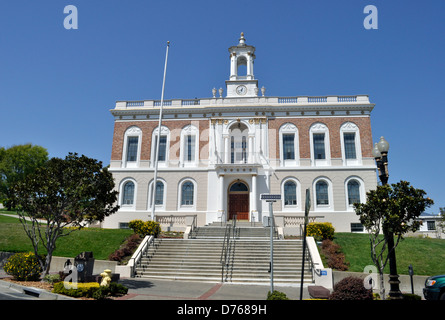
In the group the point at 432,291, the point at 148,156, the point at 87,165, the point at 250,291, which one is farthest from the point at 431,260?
the point at 148,156

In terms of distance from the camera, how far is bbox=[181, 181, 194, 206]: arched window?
28188mm

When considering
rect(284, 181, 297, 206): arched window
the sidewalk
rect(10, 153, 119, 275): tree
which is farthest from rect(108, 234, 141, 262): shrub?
rect(284, 181, 297, 206): arched window

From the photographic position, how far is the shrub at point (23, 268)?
40.0 ft

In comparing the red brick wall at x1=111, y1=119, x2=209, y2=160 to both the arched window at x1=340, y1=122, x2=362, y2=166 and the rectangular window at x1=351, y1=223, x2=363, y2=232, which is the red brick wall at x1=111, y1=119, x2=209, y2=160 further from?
the rectangular window at x1=351, y1=223, x2=363, y2=232

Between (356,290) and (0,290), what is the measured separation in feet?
38.1

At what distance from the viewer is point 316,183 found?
27.6 meters

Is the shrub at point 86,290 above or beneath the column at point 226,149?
beneath

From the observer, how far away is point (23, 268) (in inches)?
481

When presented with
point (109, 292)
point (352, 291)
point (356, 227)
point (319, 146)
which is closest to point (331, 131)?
point (319, 146)

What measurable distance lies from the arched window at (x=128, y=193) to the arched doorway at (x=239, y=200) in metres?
9.26

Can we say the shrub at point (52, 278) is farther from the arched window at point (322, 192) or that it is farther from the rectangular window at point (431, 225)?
the rectangular window at point (431, 225)

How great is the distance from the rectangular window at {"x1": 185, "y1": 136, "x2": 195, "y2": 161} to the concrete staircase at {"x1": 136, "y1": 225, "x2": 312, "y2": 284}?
10486mm

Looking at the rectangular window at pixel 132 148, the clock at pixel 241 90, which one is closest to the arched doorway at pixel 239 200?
the clock at pixel 241 90

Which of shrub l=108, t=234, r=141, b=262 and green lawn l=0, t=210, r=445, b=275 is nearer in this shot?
green lawn l=0, t=210, r=445, b=275
